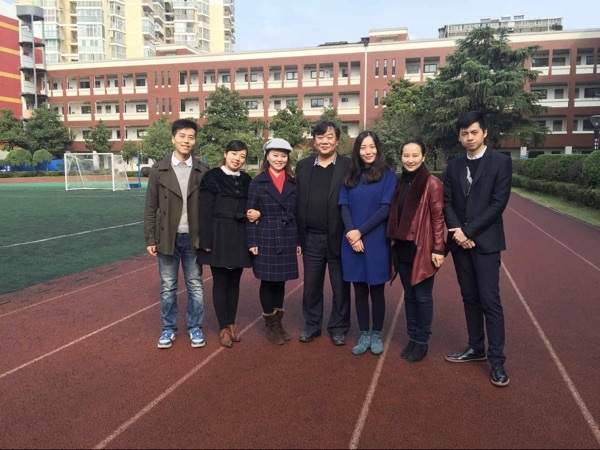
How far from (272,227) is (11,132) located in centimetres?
4826

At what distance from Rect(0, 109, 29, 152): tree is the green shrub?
45.6 meters

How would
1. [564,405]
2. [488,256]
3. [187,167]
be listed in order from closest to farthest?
[564,405] < [488,256] < [187,167]

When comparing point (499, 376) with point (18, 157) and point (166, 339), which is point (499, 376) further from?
point (18, 157)

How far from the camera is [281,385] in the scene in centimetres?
333

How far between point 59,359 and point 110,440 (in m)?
1.45

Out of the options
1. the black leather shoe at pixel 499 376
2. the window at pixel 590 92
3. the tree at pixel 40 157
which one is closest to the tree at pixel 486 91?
the window at pixel 590 92

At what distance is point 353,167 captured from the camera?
3.75 metres

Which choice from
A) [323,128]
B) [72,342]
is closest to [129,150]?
[72,342]

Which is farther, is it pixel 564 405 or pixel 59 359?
pixel 59 359

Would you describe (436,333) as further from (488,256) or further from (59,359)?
(59,359)

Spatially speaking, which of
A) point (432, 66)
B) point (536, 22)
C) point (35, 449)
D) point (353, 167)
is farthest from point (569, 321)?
point (536, 22)

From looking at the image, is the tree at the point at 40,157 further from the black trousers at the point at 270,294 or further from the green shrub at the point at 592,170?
the black trousers at the point at 270,294

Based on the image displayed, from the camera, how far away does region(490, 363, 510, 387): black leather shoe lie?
10.8 ft

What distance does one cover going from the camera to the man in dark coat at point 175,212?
3920 mm
